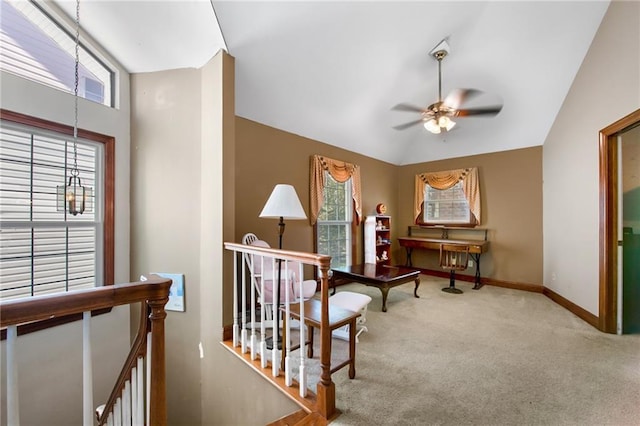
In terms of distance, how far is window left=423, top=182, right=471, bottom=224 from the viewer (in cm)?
522

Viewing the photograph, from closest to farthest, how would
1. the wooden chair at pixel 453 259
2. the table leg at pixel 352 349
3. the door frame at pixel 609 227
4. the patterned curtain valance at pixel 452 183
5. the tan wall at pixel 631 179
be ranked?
the table leg at pixel 352 349
the tan wall at pixel 631 179
the door frame at pixel 609 227
the wooden chair at pixel 453 259
the patterned curtain valance at pixel 452 183

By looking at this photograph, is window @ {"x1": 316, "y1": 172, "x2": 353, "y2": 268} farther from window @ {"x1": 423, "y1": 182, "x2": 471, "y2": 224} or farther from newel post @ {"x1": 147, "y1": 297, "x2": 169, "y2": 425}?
newel post @ {"x1": 147, "y1": 297, "x2": 169, "y2": 425}

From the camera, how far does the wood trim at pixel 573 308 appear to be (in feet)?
9.73

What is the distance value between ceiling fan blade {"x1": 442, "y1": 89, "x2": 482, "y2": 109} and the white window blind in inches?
155

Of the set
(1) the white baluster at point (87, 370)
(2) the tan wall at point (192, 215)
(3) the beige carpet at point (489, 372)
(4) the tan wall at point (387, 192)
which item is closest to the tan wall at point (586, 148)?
(4) the tan wall at point (387, 192)

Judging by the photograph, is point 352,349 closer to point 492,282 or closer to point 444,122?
point 444,122

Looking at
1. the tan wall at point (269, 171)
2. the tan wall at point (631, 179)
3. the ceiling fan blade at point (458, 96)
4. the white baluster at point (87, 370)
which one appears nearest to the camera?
the white baluster at point (87, 370)

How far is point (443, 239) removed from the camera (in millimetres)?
5176

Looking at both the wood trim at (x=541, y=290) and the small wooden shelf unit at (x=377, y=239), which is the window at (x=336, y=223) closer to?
the small wooden shelf unit at (x=377, y=239)

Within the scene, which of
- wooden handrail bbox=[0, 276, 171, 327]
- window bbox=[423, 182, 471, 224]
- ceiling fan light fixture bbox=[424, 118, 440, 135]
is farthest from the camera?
window bbox=[423, 182, 471, 224]

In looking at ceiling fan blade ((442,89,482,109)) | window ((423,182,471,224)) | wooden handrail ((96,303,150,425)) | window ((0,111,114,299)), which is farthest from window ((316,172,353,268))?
wooden handrail ((96,303,150,425))

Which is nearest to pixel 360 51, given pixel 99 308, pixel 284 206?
pixel 284 206

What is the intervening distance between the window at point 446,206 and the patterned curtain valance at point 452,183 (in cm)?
13

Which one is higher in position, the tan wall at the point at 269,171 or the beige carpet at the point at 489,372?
the tan wall at the point at 269,171
